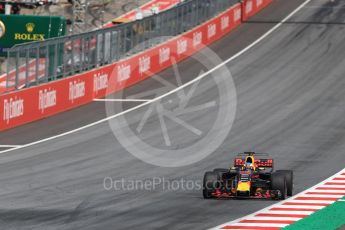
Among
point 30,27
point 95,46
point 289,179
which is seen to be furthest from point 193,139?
point 30,27

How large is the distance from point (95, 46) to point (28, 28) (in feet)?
67.7

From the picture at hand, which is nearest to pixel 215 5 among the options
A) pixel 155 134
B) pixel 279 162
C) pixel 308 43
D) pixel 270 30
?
pixel 270 30

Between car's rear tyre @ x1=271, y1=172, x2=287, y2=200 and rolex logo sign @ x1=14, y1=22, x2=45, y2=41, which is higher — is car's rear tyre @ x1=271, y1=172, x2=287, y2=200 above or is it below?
below

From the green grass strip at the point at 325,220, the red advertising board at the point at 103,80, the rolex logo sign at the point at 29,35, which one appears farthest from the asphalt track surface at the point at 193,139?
the rolex logo sign at the point at 29,35

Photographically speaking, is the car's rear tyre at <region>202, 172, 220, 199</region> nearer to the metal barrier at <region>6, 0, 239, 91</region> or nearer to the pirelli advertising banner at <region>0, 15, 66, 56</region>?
the metal barrier at <region>6, 0, 239, 91</region>

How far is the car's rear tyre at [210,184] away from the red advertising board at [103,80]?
41.3ft

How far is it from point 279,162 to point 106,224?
10.0 m

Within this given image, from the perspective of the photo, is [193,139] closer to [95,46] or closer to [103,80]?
[103,80]

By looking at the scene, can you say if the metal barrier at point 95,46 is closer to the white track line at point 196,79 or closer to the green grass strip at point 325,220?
the white track line at point 196,79

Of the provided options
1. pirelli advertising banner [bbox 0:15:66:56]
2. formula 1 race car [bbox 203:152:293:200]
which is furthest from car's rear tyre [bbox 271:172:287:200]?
pirelli advertising banner [bbox 0:15:66:56]

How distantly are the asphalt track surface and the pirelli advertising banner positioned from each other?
37.3 ft

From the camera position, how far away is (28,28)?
58.9 m

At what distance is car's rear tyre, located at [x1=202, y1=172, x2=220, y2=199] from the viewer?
63.3 ft

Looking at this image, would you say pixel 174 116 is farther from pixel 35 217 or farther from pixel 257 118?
pixel 35 217
